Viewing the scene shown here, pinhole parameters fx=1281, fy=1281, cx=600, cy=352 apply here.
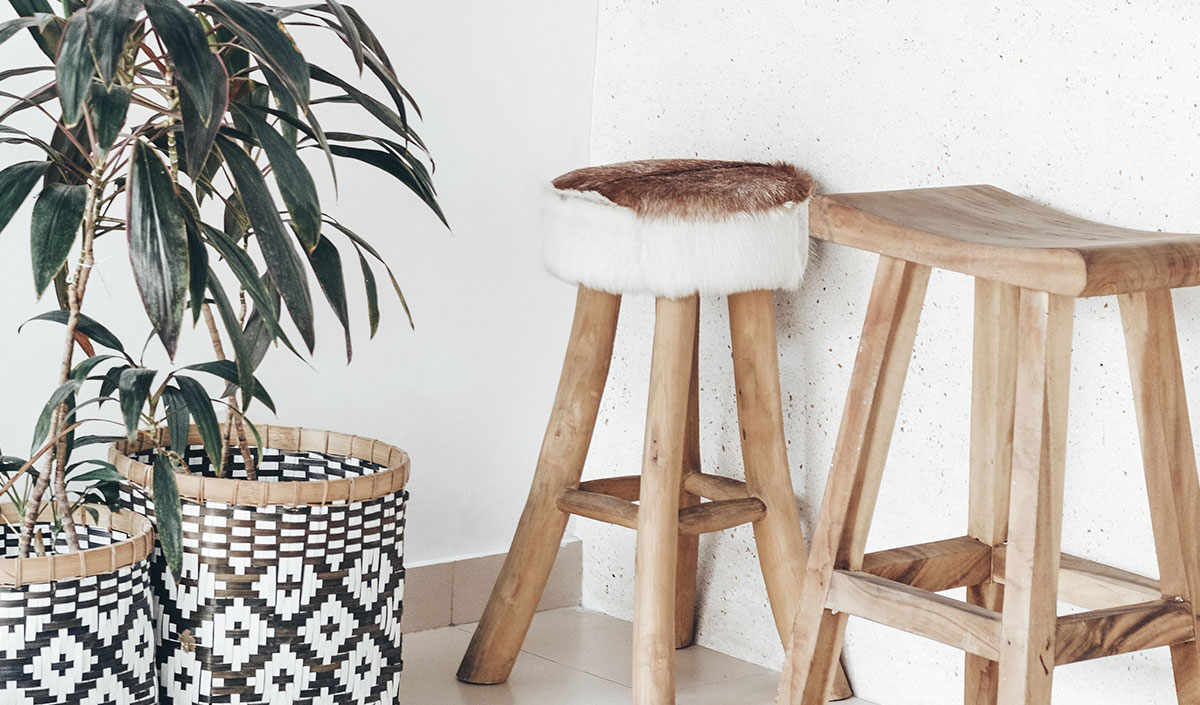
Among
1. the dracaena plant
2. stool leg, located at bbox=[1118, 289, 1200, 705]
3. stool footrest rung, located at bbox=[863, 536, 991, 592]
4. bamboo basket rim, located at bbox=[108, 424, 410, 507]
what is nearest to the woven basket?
bamboo basket rim, located at bbox=[108, 424, 410, 507]

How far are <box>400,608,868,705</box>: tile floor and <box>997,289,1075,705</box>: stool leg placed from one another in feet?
2.14

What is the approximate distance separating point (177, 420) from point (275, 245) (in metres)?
0.26

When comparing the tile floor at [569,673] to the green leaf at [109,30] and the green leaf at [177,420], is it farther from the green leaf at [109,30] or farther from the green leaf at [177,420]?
the green leaf at [109,30]

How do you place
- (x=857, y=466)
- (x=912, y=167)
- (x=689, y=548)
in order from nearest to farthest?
1. (x=857, y=466)
2. (x=912, y=167)
3. (x=689, y=548)

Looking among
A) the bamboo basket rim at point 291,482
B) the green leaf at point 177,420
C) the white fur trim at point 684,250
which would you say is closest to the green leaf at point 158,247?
the green leaf at point 177,420

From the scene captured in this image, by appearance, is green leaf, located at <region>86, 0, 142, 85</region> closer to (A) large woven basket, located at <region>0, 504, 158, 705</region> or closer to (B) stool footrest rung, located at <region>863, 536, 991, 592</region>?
(A) large woven basket, located at <region>0, 504, 158, 705</region>

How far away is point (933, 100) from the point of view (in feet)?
5.72

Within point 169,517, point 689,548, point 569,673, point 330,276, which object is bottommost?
point 569,673

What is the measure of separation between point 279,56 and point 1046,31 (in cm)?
101

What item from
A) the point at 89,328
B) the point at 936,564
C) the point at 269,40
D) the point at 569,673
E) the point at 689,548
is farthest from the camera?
the point at 689,548

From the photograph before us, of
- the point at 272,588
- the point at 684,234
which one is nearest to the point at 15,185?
the point at 272,588

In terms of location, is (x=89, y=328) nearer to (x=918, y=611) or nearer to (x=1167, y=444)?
(x=918, y=611)

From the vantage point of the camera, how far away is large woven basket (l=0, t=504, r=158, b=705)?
1152mm

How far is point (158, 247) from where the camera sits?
1.04m
